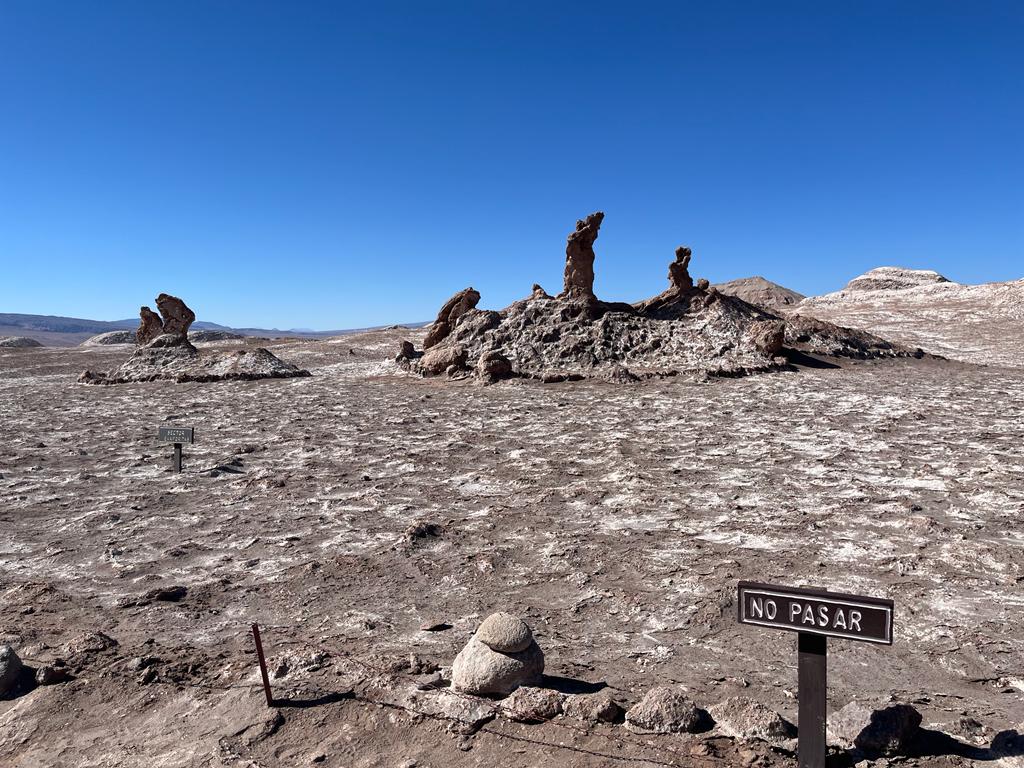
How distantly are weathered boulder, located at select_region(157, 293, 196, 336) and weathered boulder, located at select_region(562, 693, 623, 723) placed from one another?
3131cm

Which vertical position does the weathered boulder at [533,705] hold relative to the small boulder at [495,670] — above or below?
below

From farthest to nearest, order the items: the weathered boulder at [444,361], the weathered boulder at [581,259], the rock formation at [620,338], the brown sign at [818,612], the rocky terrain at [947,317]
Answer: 1. the rocky terrain at [947,317]
2. the weathered boulder at [581,259]
3. the weathered boulder at [444,361]
4. the rock formation at [620,338]
5. the brown sign at [818,612]

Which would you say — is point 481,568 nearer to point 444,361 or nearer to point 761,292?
point 444,361

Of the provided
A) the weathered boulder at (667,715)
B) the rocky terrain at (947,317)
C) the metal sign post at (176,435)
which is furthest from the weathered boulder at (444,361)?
the weathered boulder at (667,715)

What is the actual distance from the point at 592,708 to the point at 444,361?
787 inches

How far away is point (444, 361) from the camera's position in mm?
23422

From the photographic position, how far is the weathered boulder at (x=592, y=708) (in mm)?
3795

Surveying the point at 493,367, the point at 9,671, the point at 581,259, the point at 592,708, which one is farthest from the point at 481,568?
the point at 581,259

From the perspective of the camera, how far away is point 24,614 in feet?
18.7

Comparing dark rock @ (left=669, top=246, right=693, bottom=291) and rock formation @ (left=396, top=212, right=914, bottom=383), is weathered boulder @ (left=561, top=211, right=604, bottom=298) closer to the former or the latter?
rock formation @ (left=396, top=212, right=914, bottom=383)

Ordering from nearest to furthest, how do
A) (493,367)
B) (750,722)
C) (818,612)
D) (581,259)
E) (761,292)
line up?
(818,612) < (750,722) < (493,367) < (581,259) < (761,292)

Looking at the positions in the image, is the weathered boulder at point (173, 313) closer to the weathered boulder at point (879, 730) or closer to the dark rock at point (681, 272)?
the dark rock at point (681, 272)

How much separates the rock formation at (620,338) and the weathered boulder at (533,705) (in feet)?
55.4

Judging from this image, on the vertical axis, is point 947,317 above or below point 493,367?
above
